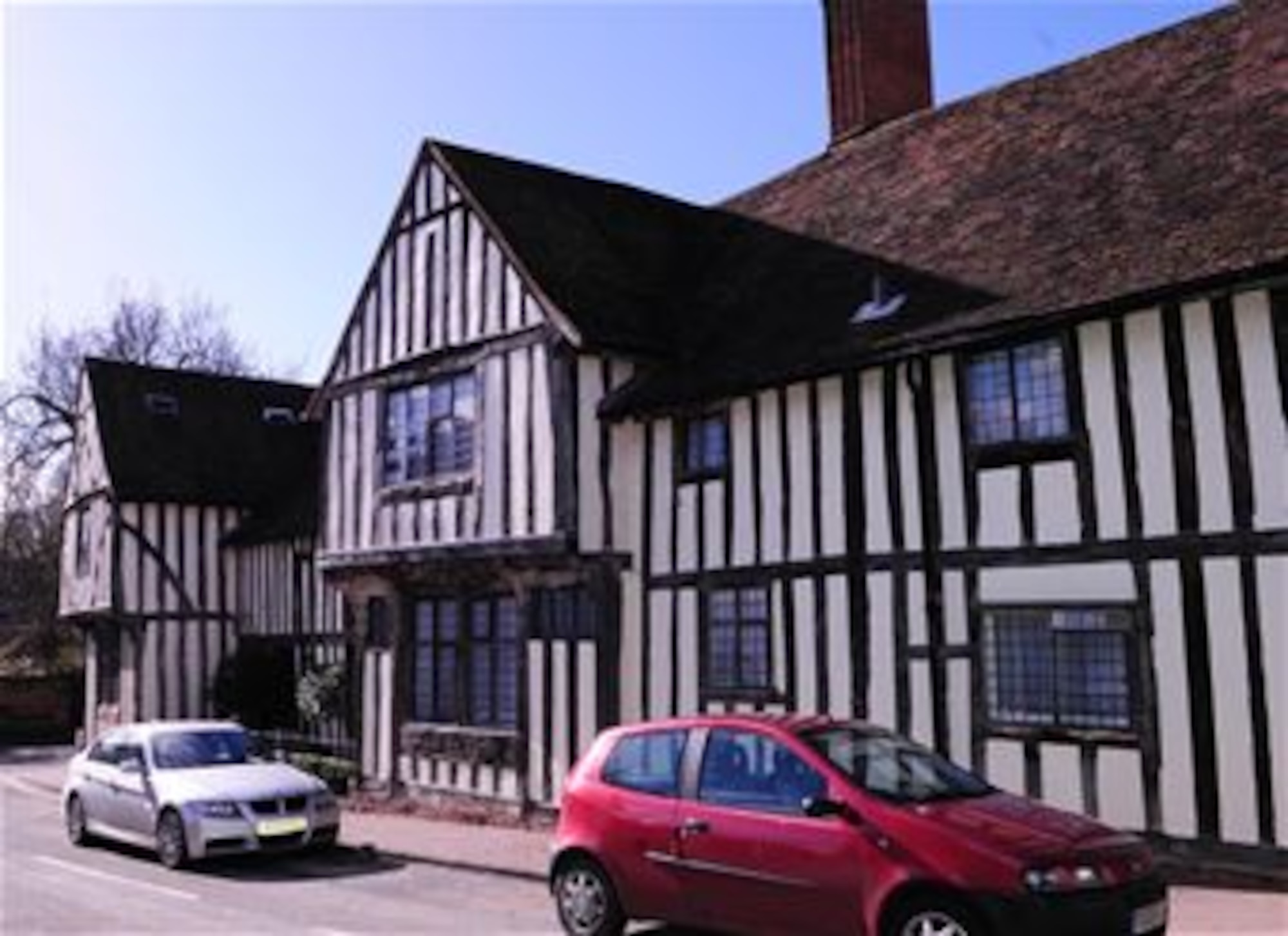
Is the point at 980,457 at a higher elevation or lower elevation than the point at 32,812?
higher

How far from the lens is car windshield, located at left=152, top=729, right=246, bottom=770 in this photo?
46.8 feet

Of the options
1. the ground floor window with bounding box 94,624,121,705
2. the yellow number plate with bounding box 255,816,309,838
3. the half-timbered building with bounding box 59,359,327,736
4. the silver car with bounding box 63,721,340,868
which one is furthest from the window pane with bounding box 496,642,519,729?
the ground floor window with bounding box 94,624,121,705

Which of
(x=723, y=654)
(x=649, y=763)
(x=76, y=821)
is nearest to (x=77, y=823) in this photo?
(x=76, y=821)

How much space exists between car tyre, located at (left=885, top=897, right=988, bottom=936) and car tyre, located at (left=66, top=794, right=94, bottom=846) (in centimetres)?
1080

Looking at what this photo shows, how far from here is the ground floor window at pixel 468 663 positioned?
55.1ft

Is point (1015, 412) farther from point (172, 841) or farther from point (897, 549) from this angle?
point (172, 841)

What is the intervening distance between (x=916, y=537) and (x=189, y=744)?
7.89 meters

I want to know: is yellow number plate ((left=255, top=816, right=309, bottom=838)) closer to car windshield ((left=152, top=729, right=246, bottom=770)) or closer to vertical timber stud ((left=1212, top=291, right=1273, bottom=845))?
car windshield ((left=152, top=729, right=246, bottom=770))

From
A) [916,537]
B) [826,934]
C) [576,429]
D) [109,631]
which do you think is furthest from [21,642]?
[826,934]

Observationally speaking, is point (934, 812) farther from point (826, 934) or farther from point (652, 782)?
point (652, 782)

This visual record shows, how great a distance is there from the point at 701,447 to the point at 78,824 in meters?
8.00

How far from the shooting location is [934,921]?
23.5 feet

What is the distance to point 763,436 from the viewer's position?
47.2 feet

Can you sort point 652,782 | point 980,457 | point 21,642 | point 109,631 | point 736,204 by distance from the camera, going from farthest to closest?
point 21,642, point 109,631, point 736,204, point 980,457, point 652,782
